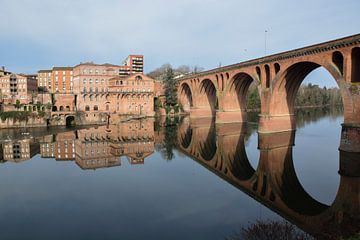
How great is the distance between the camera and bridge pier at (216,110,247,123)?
5503cm

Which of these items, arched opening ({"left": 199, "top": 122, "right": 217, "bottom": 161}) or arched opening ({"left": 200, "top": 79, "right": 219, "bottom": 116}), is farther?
arched opening ({"left": 200, "top": 79, "right": 219, "bottom": 116})

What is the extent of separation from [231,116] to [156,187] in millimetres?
38548

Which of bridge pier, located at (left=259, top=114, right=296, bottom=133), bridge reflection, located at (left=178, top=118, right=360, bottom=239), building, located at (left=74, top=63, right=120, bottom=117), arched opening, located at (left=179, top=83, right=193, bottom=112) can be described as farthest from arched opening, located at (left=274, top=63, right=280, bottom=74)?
arched opening, located at (left=179, top=83, right=193, bottom=112)

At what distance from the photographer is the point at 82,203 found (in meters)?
16.8

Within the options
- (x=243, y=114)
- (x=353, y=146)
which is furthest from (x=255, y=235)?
(x=243, y=114)

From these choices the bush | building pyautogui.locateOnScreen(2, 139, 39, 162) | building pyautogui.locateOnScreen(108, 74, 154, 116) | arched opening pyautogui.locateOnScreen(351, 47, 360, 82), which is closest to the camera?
arched opening pyautogui.locateOnScreen(351, 47, 360, 82)

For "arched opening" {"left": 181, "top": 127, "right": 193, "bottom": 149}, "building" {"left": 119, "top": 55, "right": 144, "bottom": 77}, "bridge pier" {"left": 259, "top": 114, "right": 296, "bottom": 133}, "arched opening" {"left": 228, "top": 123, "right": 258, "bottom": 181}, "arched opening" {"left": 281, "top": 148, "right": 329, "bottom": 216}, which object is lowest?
"arched opening" {"left": 281, "top": 148, "right": 329, "bottom": 216}

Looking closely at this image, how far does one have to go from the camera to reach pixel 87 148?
34031 mm

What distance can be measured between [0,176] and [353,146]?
29473mm

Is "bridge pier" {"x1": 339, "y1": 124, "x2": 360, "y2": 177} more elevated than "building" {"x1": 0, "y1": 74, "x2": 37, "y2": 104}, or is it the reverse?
"building" {"x1": 0, "y1": 74, "x2": 37, "y2": 104}

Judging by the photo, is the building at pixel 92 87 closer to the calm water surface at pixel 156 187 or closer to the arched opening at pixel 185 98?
the arched opening at pixel 185 98

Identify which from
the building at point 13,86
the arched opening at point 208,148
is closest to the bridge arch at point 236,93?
the arched opening at point 208,148

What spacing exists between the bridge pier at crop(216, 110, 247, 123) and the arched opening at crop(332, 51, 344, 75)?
1046 inches

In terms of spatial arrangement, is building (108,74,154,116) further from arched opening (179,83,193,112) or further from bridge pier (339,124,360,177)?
bridge pier (339,124,360,177)
